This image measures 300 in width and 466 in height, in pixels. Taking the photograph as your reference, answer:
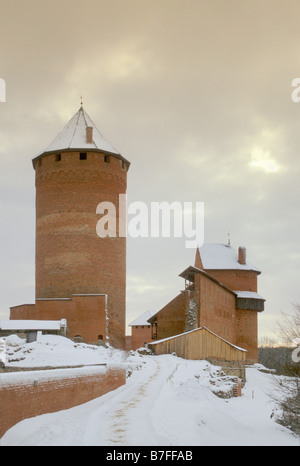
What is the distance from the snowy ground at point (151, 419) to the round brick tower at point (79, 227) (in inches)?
368

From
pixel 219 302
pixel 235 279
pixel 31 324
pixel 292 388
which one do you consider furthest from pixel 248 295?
pixel 292 388

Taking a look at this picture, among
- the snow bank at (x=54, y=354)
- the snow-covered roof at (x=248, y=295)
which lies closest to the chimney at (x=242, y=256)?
the snow-covered roof at (x=248, y=295)

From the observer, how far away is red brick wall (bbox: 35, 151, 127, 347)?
3347cm

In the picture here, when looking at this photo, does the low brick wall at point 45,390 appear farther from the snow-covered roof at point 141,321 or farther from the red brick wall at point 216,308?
the snow-covered roof at point 141,321

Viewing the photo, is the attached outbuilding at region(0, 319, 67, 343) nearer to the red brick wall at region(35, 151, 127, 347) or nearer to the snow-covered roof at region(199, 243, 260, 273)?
the red brick wall at region(35, 151, 127, 347)

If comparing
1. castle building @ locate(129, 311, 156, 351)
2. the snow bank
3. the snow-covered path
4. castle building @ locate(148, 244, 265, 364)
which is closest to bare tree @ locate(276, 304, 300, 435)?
the snow-covered path

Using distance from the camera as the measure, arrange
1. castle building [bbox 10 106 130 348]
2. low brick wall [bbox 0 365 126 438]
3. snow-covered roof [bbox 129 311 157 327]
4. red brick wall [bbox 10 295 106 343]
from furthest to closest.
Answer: snow-covered roof [bbox 129 311 157 327] < castle building [bbox 10 106 130 348] < red brick wall [bbox 10 295 106 343] < low brick wall [bbox 0 365 126 438]

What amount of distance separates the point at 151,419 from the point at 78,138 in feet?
85.4

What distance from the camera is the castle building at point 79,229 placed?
33.4 meters

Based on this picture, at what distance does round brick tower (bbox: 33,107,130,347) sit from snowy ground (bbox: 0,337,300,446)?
30.7 ft

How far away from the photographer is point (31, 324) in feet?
93.6

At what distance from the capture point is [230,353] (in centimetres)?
3300
